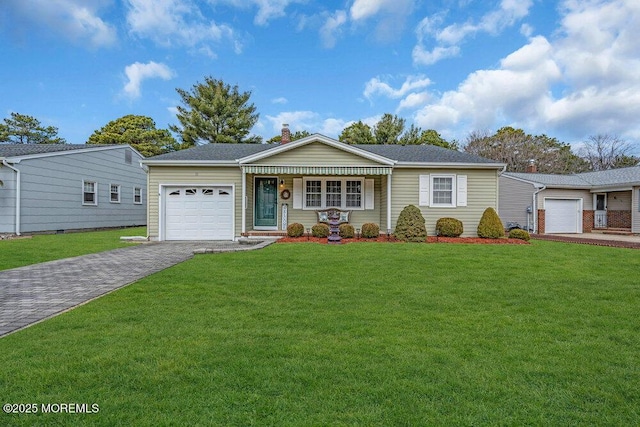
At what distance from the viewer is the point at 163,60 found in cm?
2298

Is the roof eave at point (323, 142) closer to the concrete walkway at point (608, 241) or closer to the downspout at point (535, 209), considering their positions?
the concrete walkway at point (608, 241)

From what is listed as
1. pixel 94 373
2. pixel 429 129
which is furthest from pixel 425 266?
pixel 429 129

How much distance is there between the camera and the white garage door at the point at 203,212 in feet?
45.5

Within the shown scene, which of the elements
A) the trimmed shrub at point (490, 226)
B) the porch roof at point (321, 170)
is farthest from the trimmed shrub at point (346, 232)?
the trimmed shrub at point (490, 226)

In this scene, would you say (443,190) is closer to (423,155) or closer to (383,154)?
(423,155)

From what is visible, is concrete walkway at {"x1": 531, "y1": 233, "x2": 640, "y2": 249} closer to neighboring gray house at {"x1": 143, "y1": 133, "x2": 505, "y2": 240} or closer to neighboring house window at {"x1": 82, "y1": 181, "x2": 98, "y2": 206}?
neighboring gray house at {"x1": 143, "y1": 133, "x2": 505, "y2": 240}

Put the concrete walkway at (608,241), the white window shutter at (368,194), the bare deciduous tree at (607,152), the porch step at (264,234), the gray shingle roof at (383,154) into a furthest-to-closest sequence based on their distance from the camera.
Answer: the bare deciduous tree at (607,152) < the white window shutter at (368,194) < the gray shingle roof at (383,154) < the porch step at (264,234) < the concrete walkway at (608,241)

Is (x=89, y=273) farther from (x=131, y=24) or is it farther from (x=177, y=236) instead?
(x=131, y=24)

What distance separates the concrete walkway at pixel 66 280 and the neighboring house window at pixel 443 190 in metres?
8.09

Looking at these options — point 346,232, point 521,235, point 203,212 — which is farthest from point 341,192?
point 521,235

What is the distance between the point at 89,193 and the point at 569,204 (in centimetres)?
2657

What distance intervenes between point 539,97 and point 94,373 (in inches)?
1354

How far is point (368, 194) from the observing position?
14.6m

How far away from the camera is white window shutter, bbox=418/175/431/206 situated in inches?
561
